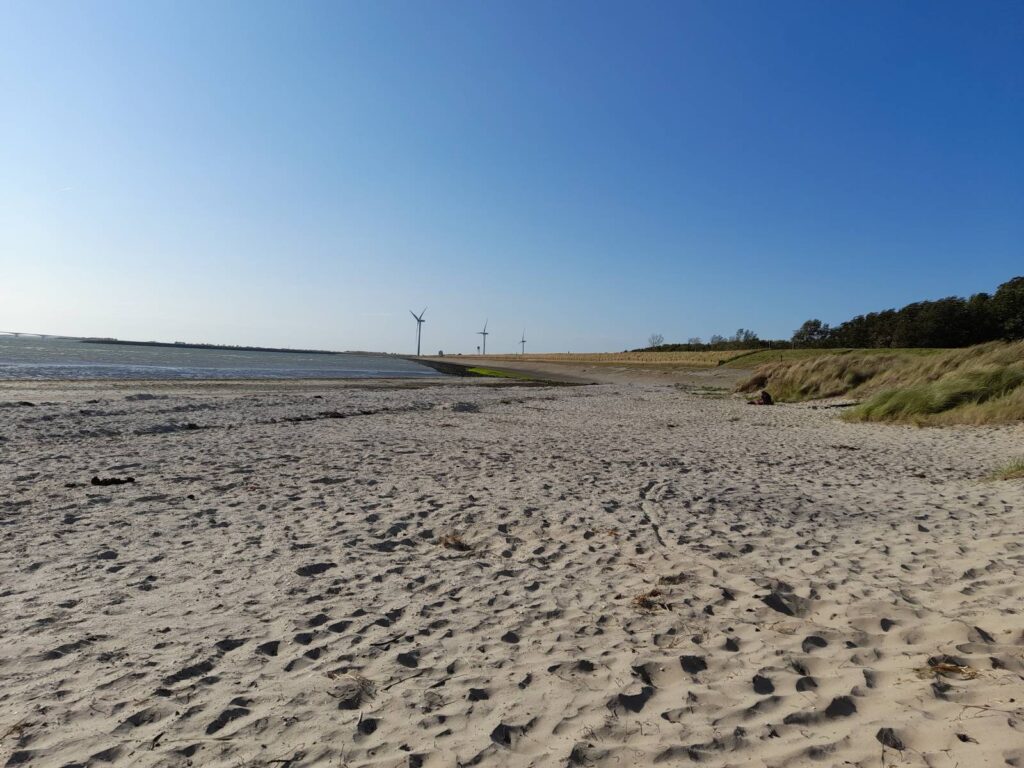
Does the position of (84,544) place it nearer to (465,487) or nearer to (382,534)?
(382,534)

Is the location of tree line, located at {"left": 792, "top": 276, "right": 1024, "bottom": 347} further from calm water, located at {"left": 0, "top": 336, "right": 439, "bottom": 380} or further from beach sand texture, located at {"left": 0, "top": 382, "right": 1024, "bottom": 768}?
beach sand texture, located at {"left": 0, "top": 382, "right": 1024, "bottom": 768}

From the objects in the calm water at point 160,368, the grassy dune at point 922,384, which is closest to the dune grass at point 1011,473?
the grassy dune at point 922,384

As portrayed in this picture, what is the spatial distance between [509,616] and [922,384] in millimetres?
20902

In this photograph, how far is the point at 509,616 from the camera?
15.5ft

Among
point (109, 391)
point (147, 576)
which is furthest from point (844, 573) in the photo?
point (109, 391)

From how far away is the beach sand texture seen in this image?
317 centimetres

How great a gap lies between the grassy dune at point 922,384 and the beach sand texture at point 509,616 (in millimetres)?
7050

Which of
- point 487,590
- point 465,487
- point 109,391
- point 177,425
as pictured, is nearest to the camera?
point 487,590

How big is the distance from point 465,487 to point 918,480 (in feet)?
22.2

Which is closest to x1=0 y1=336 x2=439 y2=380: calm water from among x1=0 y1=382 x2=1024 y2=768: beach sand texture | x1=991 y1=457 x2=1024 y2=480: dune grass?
x1=0 y1=382 x2=1024 y2=768: beach sand texture

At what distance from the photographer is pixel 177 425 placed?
1570 centimetres

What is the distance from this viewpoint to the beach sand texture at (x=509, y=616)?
10.4 feet

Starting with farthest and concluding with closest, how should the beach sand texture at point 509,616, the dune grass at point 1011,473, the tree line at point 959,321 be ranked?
1. the tree line at point 959,321
2. the dune grass at point 1011,473
3. the beach sand texture at point 509,616

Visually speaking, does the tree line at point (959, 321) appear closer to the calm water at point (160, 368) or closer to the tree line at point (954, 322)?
the tree line at point (954, 322)
